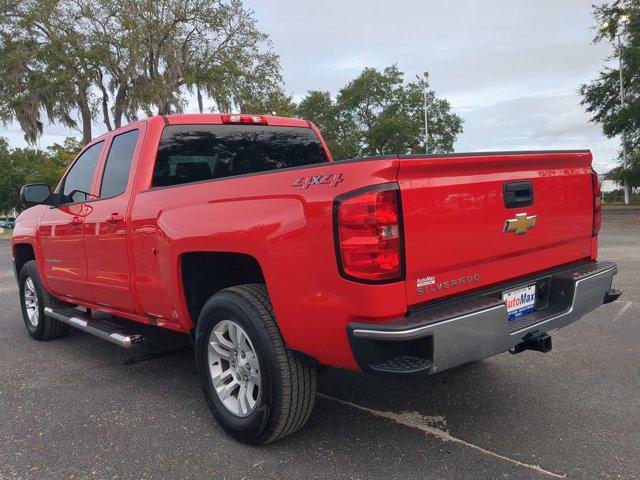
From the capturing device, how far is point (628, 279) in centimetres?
732

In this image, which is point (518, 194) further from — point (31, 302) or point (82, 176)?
point (31, 302)

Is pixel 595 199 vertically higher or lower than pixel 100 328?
higher

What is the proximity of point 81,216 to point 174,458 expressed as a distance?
233 centimetres

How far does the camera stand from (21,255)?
19.5ft

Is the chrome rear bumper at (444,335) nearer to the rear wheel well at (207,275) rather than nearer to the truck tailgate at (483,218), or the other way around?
the truck tailgate at (483,218)

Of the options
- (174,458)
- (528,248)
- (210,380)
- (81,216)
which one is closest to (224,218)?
(210,380)

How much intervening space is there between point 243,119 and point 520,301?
2.49 metres

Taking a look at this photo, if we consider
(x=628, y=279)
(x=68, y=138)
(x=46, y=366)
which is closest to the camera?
(x=46, y=366)

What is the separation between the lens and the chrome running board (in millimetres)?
3734

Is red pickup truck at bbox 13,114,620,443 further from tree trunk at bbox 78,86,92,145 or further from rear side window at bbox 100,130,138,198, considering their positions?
tree trunk at bbox 78,86,92,145

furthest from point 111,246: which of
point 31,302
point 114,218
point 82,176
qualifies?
point 31,302

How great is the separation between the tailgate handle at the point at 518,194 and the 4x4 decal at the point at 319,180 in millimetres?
985

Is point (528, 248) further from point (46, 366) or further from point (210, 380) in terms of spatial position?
point (46, 366)

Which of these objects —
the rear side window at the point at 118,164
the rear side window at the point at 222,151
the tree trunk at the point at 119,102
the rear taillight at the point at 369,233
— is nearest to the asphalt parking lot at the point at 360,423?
the rear taillight at the point at 369,233
